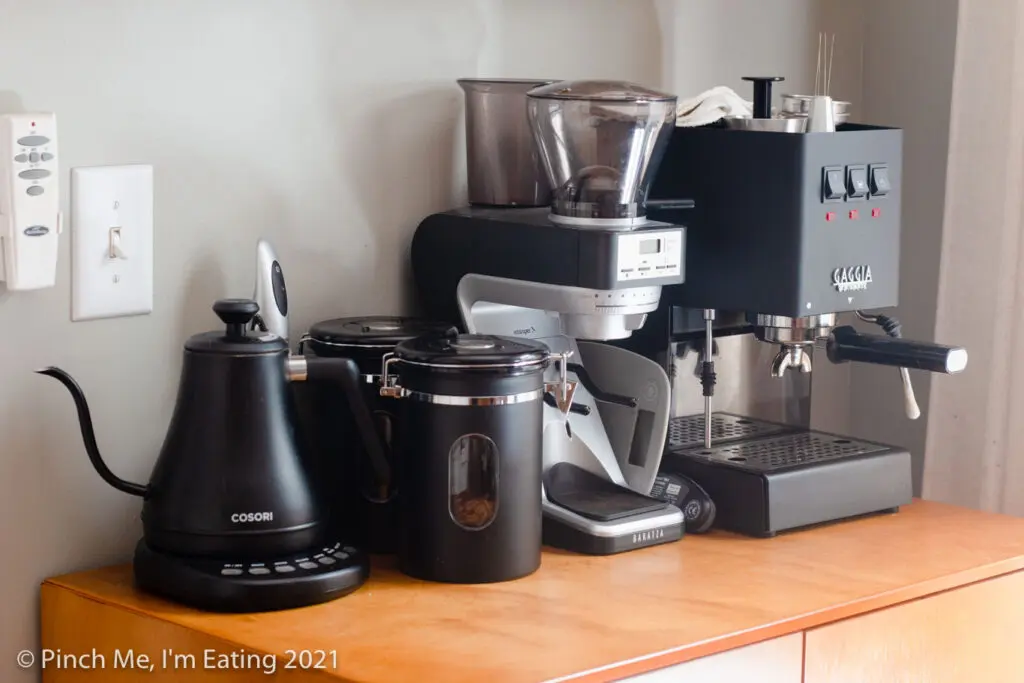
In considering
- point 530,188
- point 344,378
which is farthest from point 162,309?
point 530,188

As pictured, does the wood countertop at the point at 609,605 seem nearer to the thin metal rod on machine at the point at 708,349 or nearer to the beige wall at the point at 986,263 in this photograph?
the thin metal rod on machine at the point at 708,349

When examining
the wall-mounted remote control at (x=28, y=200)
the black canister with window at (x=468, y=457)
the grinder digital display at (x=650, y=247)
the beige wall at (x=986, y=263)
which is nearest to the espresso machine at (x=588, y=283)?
the grinder digital display at (x=650, y=247)

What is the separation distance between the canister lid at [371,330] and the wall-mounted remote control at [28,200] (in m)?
0.27

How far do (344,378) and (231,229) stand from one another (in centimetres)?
25

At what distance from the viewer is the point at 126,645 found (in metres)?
1.25

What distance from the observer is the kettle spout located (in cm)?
126

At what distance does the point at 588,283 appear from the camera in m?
1.37

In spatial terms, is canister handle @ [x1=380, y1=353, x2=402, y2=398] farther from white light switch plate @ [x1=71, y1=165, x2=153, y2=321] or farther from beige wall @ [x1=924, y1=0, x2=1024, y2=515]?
beige wall @ [x1=924, y1=0, x2=1024, y2=515]

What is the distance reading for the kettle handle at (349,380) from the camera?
4.21 ft

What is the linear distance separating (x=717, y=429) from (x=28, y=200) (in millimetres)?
833

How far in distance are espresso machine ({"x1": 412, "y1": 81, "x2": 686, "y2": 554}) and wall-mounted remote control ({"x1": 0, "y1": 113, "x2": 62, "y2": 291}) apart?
435 millimetres

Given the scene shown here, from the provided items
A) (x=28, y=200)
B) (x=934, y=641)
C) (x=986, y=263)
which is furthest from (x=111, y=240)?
(x=986, y=263)

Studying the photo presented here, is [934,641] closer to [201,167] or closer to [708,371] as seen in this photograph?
[708,371]

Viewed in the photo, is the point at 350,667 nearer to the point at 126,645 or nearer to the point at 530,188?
the point at 126,645
